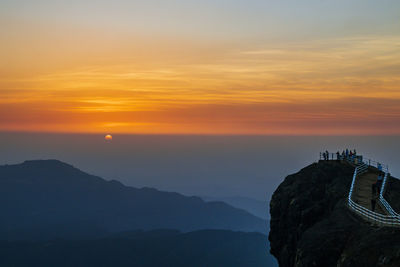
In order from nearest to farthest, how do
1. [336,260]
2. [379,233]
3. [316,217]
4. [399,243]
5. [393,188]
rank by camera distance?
1. [399,243]
2. [379,233]
3. [336,260]
4. [316,217]
5. [393,188]

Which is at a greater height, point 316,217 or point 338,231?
point 338,231

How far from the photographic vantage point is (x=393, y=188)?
46844 mm

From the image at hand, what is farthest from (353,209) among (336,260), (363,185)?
(363,185)

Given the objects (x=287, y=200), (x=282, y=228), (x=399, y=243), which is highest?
(x=399, y=243)

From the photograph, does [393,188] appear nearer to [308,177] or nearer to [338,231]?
[308,177]

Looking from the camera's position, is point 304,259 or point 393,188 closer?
point 304,259

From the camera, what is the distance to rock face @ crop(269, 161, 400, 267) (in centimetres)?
2483

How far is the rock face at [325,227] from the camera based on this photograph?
2483 cm

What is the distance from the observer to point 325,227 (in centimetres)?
3297

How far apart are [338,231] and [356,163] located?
2933cm

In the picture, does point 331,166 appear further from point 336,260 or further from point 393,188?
point 336,260

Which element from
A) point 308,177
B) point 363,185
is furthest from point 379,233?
point 308,177

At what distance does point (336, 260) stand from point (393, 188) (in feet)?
75.3

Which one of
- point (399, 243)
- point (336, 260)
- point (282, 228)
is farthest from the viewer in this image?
point (282, 228)
